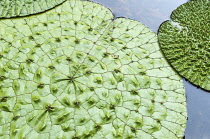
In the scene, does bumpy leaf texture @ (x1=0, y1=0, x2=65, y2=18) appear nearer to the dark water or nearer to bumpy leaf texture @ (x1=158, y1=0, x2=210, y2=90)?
the dark water

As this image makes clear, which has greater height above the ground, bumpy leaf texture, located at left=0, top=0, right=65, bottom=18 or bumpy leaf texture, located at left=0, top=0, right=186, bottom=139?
bumpy leaf texture, located at left=0, top=0, right=65, bottom=18

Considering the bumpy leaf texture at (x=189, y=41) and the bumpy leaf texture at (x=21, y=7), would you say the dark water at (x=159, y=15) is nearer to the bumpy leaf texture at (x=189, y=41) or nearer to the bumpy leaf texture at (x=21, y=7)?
the bumpy leaf texture at (x=189, y=41)

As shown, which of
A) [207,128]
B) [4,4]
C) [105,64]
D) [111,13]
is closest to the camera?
[207,128]

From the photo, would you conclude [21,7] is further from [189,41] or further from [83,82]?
[189,41]

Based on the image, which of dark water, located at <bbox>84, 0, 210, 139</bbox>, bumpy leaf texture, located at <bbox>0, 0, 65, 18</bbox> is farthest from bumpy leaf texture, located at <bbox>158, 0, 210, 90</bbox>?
bumpy leaf texture, located at <bbox>0, 0, 65, 18</bbox>

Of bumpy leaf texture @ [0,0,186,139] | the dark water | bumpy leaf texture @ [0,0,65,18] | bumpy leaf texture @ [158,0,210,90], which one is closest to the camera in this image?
bumpy leaf texture @ [0,0,186,139]

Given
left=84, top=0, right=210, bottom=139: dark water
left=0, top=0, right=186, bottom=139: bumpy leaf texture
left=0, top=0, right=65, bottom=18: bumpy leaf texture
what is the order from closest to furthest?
left=0, top=0, right=186, bottom=139: bumpy leaf texture
left=84, top=0, right=210, bottom=139: dark water
left=0, top=0, right=65, bottom=18: bumpy leaf texture

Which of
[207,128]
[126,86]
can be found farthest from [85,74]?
[207,128]

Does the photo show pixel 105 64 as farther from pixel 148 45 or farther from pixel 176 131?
pixel 176 131

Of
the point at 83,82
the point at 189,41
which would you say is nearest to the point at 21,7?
the point at 83,82
